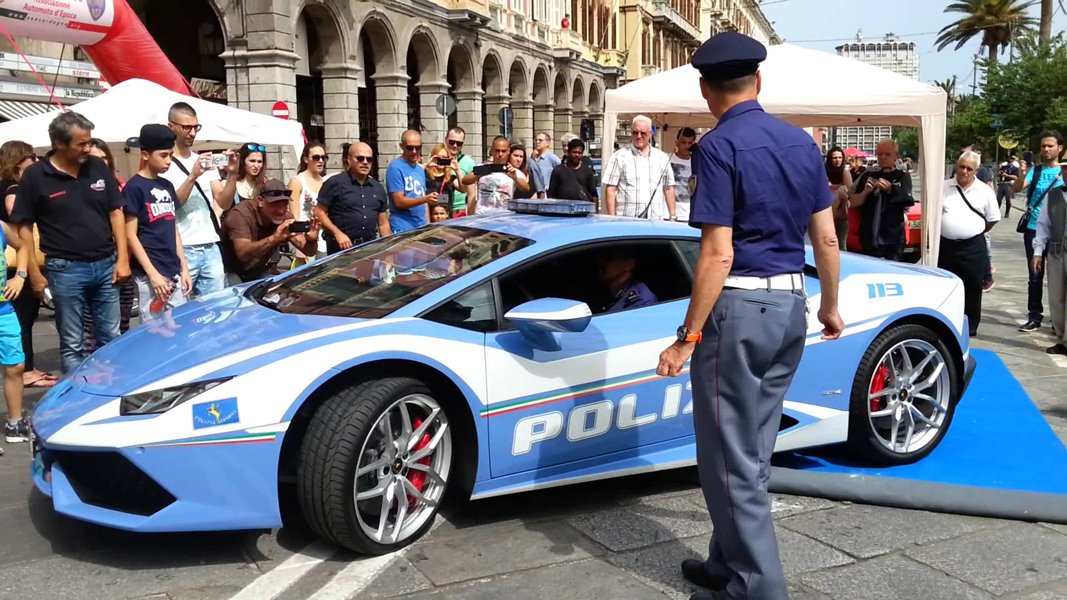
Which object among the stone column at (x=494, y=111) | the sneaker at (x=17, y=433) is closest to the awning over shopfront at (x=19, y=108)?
the sneaker at (x=17, y=433)

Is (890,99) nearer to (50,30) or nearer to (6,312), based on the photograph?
(6,312)

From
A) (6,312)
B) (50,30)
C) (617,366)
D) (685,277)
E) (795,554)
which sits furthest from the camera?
(50,30)

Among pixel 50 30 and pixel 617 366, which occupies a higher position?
pixel 50 30

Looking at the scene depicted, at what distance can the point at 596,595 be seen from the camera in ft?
10.7

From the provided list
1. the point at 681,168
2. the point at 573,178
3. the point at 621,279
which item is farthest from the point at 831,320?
the point at 573,178

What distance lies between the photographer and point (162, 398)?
3.26 m

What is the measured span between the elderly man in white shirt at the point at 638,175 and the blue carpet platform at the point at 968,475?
354 centimetres

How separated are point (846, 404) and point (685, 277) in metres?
0.96

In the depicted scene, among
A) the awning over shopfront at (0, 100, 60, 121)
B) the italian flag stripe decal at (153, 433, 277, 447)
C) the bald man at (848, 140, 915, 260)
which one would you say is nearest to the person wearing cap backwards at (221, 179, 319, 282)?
the italian flag stripe decal at (153, 433, 277, 447)

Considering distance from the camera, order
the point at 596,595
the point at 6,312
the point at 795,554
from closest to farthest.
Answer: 1. the point at 596,595
2. the point at 795,554
3. the point at 6,312

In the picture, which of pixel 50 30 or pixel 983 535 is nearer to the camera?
pixel 983 535

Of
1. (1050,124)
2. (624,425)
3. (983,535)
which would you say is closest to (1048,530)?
(983,535)

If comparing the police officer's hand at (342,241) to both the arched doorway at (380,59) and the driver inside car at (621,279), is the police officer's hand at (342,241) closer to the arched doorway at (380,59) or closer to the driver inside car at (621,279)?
the driver inside car at (621,279)

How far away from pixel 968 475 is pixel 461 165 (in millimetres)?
6875
